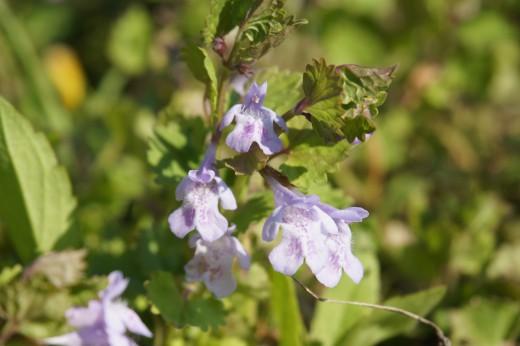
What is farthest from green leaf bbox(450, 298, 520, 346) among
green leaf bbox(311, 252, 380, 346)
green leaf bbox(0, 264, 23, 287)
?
green leaf bbox(0, 264, 23, 287)

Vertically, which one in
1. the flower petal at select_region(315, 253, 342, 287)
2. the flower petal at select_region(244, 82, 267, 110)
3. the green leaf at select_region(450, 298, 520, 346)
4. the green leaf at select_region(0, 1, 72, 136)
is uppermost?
the flower petal at select_region(244, 82, 267, 110)

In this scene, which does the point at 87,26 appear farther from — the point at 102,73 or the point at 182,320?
the point at 182,320

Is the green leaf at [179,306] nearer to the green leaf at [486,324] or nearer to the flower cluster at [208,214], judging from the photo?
the flower cluster at [208,214]

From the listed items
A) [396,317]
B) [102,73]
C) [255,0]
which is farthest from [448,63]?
[255,0]

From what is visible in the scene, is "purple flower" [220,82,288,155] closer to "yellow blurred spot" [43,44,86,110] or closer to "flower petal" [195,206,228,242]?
"flower petal" [195,206,228,242]

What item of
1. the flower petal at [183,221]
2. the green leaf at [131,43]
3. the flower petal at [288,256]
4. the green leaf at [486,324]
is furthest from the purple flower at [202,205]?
the green leaf at [131,43]
